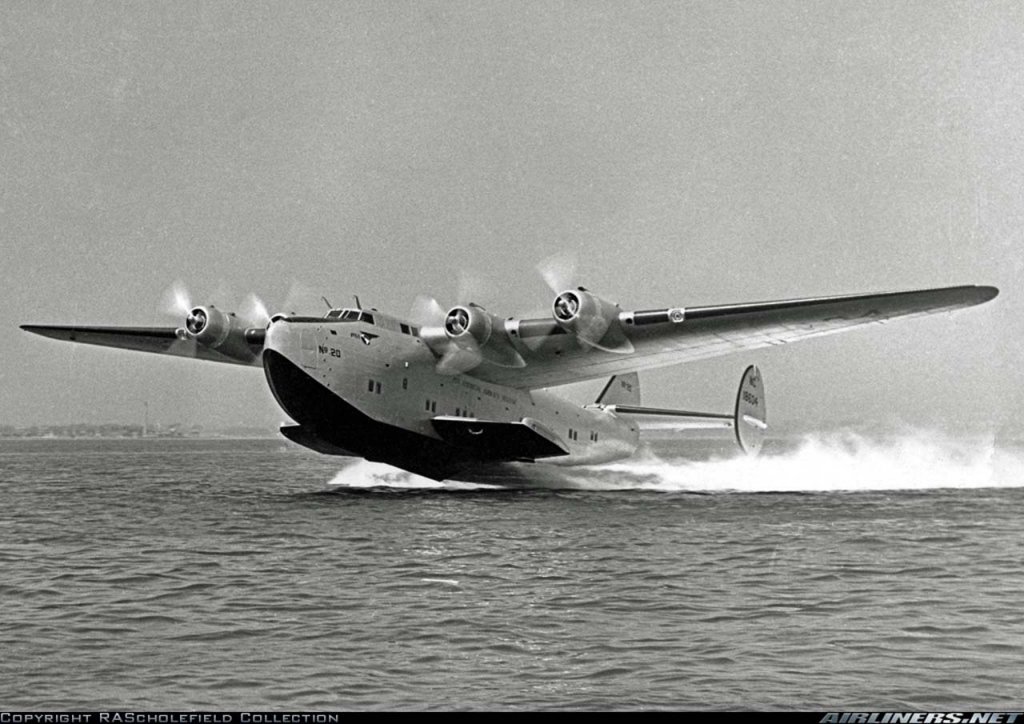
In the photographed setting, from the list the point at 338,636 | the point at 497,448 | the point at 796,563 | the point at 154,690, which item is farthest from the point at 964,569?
the point at 497,448

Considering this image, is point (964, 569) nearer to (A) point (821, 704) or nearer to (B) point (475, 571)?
(B) point (475, 571)

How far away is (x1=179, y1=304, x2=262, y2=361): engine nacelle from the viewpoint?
26.8m

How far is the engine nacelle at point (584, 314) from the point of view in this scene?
871 inches

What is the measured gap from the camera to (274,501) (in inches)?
986

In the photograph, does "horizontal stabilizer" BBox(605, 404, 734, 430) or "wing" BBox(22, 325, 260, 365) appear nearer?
"wing" BBox(22, 325, 260, 365)

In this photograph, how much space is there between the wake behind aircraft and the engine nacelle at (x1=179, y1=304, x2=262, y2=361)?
28mm

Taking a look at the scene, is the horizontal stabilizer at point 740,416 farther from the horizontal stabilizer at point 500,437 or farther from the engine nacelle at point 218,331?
the engine nacelle at point 218,331

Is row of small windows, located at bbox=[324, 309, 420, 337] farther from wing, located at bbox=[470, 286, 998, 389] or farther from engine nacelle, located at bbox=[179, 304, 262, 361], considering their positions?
engine nacelle, located at bbox=[179, 304, 262, 361]

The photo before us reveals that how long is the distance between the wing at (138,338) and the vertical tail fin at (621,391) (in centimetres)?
1204

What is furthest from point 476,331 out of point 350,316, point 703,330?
point 703,330

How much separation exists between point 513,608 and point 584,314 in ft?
41.4

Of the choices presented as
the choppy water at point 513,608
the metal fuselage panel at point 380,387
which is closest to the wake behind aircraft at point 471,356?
the metal fuselage panel at point 380,387

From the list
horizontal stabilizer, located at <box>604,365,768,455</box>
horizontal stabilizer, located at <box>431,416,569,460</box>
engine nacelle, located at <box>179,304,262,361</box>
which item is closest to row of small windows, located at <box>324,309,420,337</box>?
horizontal stabilizer, located at <box>431,416,569,460</box>

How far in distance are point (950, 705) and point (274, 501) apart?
2065cm
